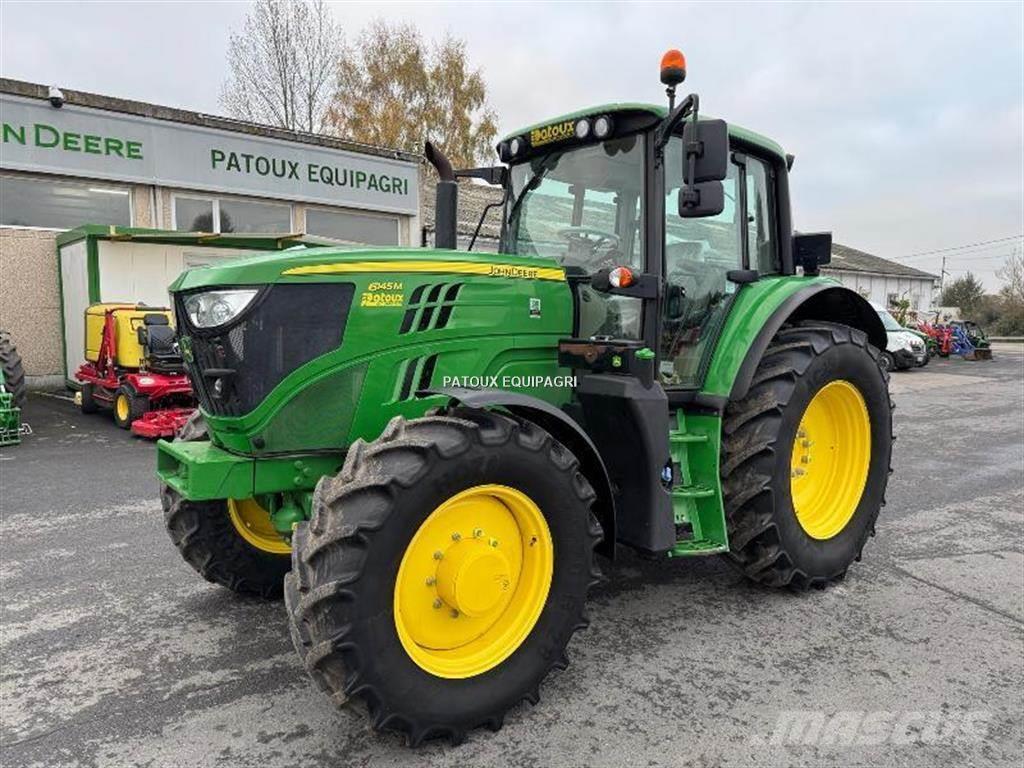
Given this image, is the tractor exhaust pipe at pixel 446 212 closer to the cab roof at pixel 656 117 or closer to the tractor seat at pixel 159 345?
the cab roof at pixel 656 117

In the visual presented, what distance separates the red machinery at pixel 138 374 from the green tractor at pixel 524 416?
5.85 m

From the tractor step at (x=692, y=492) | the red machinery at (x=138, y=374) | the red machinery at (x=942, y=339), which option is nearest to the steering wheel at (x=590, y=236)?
the tractor step at (x=692, y=492)

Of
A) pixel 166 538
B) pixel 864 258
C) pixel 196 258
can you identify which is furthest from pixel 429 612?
pixel 864 258

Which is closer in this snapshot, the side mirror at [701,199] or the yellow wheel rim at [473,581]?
the yellow wheel rim at [473,581]

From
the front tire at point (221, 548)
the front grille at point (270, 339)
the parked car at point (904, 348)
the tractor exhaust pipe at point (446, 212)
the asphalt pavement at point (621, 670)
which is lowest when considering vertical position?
the asphalt pavement at point (621, 670)

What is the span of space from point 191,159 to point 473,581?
1242 centimetres

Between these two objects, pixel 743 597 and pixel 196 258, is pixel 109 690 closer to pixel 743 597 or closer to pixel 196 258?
pixel 743 597

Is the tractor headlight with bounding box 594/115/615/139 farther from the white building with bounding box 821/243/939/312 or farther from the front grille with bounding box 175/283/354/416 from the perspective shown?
the white building with bounding box 821/243/939/312

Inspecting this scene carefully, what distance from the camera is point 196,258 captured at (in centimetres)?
1236

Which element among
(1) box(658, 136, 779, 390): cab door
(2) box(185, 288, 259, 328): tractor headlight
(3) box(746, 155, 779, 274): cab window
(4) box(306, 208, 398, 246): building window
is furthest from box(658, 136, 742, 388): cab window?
(4) box(306, 208, 398, 246): building window

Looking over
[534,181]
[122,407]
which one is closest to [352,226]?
[122,407]

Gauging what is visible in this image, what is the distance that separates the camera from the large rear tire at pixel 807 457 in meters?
3.58

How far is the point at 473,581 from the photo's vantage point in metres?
2.62

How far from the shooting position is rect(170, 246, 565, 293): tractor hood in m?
2.79
